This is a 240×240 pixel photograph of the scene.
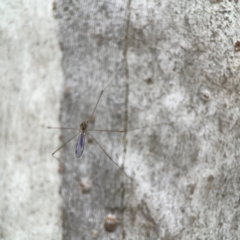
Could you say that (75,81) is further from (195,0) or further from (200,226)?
(200,226)

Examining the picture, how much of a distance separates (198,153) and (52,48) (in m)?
0.48

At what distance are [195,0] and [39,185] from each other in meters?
0.65

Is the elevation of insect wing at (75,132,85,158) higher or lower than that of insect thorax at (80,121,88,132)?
lower

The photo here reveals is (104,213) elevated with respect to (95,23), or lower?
lower

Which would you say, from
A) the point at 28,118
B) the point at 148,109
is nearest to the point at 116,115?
the point at 148,109

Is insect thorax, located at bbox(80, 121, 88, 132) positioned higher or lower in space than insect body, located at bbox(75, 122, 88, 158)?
higher

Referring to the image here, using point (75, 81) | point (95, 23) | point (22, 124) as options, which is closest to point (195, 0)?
point (95, 23)

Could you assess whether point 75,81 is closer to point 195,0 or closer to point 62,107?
point 62,107

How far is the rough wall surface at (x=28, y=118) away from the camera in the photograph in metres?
0.89

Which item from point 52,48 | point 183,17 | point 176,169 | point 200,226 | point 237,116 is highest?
point 183,17

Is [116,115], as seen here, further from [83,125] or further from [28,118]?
[28,118]

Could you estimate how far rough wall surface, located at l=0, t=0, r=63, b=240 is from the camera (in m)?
0.89

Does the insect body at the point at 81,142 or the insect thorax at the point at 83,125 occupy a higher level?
the insect thorax at the point at 83,125

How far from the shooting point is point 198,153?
93 cm
